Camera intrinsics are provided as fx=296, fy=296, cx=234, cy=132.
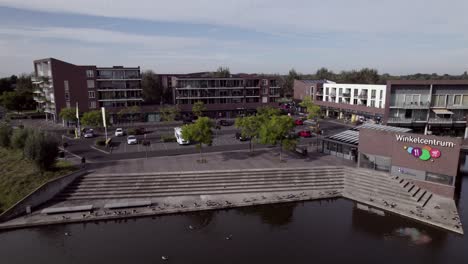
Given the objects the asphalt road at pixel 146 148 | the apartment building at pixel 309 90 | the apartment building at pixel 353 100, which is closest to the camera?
the asphalt road at pixel 146 148

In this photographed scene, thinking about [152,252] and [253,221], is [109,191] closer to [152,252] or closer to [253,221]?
[152,252]

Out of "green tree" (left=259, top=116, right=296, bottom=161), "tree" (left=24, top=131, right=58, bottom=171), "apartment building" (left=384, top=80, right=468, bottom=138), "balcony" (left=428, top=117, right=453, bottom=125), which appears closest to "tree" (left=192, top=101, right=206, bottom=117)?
"green tree" (left=259, top=116, right=296, bottom=161)

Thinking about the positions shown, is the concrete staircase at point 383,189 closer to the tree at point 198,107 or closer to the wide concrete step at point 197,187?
the wide concrete step at point 197,187

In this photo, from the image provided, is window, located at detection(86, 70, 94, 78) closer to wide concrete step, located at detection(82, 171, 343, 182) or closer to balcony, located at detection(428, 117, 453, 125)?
wide concrete step, located at detection(82, 171, 343, 182)

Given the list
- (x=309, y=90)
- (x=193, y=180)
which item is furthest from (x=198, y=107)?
(x=193, y=180)

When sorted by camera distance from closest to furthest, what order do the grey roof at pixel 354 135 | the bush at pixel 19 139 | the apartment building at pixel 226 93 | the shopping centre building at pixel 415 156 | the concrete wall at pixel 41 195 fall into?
the concrete wall at pixel 41 195, the shopping centre building at pixel 415 156, the bush at pixel 19 139, the grey roof at pixel 354 135, the apartment building at pixel 226 93

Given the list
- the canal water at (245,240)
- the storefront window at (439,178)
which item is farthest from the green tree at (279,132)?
the storefront window at (439,178)

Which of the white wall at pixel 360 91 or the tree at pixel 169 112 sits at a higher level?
the white wall at pixel 360 91
